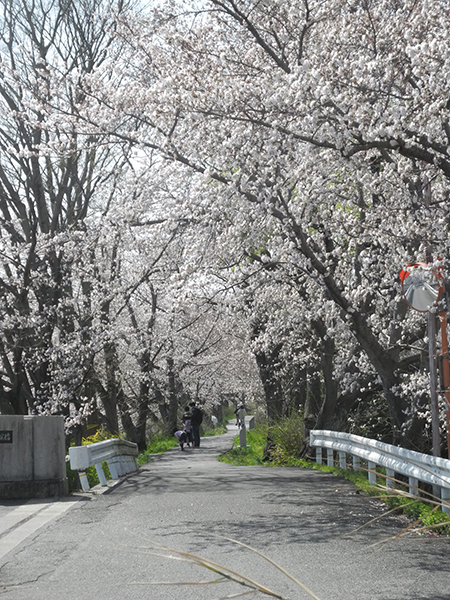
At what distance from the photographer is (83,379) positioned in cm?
2172

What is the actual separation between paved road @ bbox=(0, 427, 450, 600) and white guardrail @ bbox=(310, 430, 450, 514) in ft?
1.94

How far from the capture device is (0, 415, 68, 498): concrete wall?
11.6 m

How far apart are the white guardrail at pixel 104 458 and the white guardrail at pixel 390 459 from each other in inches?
151

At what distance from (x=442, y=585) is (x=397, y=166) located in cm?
648

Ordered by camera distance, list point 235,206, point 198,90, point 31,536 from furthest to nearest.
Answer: point 235,206, point 198,90, point 31,536

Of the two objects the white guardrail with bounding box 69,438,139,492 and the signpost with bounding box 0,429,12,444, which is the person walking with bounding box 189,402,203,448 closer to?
the white guardrail with bounding box 69,438,139,492

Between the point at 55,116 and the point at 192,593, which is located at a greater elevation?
the point at 55,116

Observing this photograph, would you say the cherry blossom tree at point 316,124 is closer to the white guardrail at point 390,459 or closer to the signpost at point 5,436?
the white guardrail at point 390,459

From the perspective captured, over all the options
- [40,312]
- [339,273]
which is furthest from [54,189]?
[339,273]

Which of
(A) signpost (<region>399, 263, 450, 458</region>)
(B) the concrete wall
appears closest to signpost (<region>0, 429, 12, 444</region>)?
(B) the concrete wall

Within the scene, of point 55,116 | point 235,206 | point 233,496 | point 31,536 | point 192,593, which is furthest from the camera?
point 55,116

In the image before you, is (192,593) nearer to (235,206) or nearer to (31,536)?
(31,536)

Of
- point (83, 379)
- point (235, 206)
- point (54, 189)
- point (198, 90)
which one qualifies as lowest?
point (83, 379)

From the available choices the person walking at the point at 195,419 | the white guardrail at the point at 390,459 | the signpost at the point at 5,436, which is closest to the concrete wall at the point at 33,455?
the signpost at the point at 5,436
